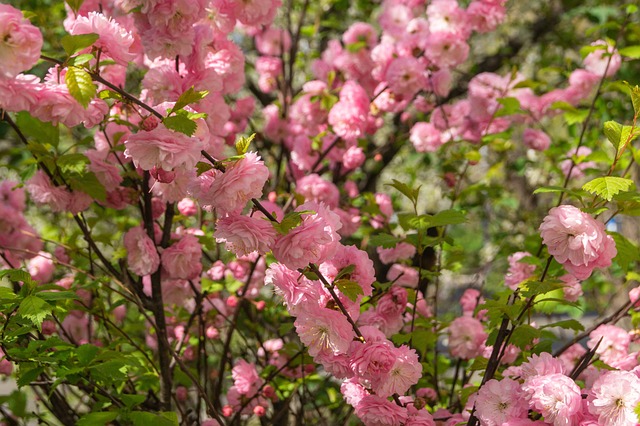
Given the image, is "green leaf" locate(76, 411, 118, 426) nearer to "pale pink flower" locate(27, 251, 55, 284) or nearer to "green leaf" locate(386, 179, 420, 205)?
"green leaf" locate(386, 179, 420, 205)

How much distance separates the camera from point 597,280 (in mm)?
3598

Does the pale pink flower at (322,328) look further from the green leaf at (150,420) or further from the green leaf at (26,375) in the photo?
the green leaf at (26,375)

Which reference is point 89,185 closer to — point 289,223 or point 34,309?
point 34,309

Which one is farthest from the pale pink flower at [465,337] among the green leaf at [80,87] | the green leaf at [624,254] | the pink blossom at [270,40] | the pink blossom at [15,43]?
the pink blossom at [270,40]

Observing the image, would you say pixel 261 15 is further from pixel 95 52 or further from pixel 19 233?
pixel 19 233

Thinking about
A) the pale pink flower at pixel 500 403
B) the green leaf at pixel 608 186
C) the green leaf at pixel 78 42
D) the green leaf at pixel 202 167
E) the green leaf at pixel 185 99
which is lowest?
the pale pink flower at pixel 500 403

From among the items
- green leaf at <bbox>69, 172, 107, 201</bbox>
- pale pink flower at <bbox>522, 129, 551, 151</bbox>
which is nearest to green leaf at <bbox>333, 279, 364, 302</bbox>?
green leaf at <bbox>69, 172, 107, 201</bbox>

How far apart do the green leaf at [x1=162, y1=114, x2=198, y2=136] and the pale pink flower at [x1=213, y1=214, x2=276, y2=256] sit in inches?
6.7

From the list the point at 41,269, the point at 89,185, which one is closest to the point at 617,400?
the point at 89,185

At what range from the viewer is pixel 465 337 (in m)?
2.05

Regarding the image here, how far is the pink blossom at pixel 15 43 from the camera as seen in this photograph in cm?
116

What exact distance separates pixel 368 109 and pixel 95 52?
4.12 feet

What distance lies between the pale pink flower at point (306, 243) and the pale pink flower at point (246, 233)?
0.03 meters

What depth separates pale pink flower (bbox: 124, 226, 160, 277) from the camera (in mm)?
1793
